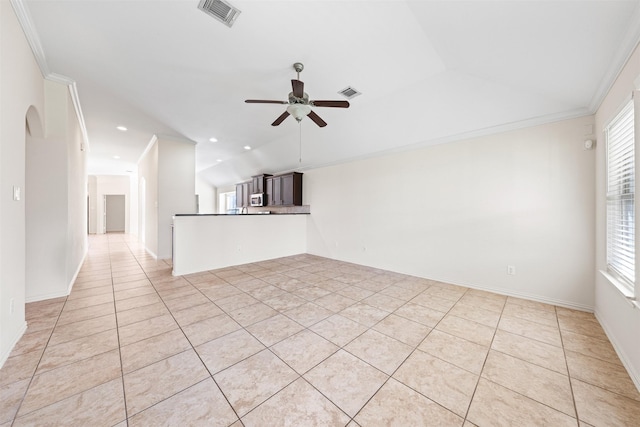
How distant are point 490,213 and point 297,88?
3166 mm

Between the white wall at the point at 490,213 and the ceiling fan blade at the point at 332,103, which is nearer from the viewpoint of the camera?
the ceiling fan blade at the point at 332,103

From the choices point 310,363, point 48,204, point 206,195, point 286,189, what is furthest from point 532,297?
point 206,195

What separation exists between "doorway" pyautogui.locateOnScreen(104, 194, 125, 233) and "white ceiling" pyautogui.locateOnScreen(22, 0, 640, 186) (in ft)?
30.4

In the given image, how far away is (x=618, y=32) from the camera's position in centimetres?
174

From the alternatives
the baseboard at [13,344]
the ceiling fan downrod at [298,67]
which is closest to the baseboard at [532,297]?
the ceiling fan downrod at [298,67]

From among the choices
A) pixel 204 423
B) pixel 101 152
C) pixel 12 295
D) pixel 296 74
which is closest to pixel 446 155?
pixel 296 74

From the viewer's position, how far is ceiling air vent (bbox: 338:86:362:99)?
3258 mm

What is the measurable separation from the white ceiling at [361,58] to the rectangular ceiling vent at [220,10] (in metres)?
0.06

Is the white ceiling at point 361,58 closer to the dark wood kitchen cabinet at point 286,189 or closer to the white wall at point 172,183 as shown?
the white wall at point 172,183

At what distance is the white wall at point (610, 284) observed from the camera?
65.6 inches

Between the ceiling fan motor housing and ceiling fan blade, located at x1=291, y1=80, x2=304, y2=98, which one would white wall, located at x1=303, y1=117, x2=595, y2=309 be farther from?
ceiling fan blade, located at x1=291, y1=80, x2=304, y2=98

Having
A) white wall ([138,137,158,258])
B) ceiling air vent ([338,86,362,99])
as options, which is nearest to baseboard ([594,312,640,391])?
ceiling air vent ([338,86,362,99])

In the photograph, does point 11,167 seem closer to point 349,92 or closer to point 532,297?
point 349,92

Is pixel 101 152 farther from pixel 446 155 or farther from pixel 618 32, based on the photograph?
pixel 618 32
